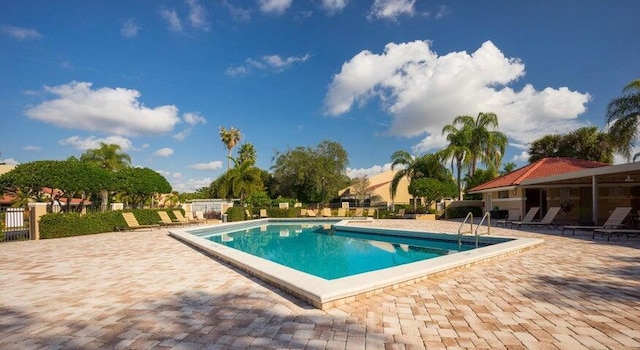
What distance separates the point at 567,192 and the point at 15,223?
91.0ft

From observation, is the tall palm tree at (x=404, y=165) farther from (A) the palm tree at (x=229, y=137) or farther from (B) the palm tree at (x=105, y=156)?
(A) the palm tree at (x=229, y=137)

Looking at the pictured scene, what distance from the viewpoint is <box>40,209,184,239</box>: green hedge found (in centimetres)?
1389

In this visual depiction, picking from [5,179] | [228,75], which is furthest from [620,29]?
[5,179]

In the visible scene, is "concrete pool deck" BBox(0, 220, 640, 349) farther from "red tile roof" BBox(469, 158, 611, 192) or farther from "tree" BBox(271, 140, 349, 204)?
"tree" BBox(271, 140, 349, 204)

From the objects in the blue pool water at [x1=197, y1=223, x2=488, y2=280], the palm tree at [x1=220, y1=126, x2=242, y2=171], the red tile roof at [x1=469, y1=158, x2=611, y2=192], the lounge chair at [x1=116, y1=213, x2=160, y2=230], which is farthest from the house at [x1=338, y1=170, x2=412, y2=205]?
the lounge chair at [x1=116, y1=213, x2=160, y2=230]

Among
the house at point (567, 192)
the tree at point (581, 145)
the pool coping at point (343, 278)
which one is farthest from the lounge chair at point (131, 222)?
the tree at point (581, 145)

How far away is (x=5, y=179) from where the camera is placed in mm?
15891

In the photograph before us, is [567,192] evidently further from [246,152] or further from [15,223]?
[246,152]

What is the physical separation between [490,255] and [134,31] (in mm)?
15361

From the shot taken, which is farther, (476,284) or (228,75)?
(228,75)

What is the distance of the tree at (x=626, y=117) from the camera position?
1938 cm

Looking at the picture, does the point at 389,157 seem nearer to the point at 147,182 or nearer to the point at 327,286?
the point at 147,182

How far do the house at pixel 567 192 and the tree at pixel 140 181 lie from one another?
22.2 m

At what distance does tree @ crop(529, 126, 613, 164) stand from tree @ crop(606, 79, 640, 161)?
9430 mm
